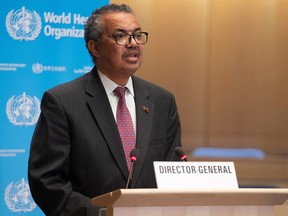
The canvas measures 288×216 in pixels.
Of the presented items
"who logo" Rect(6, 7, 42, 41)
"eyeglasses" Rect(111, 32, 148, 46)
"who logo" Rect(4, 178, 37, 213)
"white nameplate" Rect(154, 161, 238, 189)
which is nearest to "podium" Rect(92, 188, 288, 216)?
"white nameplate" Rect(154, 161, 238, 189)

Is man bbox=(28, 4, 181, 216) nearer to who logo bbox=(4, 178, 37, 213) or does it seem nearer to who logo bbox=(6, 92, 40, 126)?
who logo bbox=(6, 92, 40, 126)

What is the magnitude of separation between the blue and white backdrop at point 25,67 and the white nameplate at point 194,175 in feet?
9.79

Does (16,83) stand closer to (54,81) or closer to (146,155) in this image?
(54,81)

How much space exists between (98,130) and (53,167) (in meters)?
0.30

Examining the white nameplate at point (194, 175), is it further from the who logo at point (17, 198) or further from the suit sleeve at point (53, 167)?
the who logo at point (17, 198)

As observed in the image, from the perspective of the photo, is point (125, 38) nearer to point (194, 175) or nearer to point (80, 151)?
point (80, 151)

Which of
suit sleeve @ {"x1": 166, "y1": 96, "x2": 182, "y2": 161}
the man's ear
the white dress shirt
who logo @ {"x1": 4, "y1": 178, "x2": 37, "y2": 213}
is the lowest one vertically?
who logo @ {"x1": 4, "y1": 178, "x2": 37, "y2": 213}

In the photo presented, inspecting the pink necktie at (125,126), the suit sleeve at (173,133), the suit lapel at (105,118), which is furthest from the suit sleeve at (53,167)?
the suit sleeve at (173,133)

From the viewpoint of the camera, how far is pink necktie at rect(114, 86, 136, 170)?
A: 126 inches

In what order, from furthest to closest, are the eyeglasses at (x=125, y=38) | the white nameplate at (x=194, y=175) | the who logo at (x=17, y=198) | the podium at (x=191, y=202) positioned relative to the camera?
1. the who logo at (x=17, y=198)
2. the eyeglasses at (x=125, y=38)
3. the white nameplate at (x=194, y=175)
4. the podium at (x=191, y=202)

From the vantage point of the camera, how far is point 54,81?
5.27 meters

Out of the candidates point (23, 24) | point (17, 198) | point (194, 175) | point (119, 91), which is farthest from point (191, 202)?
point (23, 24)

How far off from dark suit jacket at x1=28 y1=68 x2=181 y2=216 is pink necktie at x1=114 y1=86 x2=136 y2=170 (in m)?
0.04

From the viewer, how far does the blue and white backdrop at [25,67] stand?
16.9 feet
